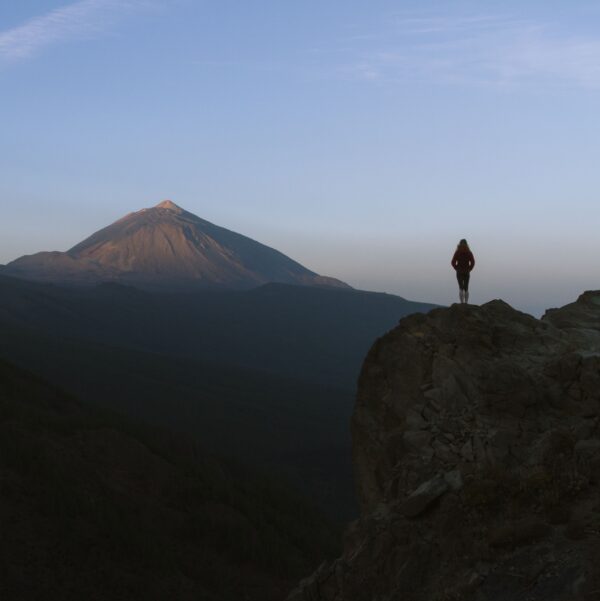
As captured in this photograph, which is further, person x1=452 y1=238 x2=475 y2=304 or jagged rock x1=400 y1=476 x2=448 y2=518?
person x1=452 y1=238 x2=475 y2=304

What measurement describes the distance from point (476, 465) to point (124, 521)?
3509 cm

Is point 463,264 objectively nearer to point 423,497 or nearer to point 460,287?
point 460,287

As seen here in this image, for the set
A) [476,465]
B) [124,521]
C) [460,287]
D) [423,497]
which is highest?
[460,287]

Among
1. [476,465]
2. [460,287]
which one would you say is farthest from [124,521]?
[476,465]

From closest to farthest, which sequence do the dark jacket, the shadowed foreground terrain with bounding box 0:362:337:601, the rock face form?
the rock face < the dark jacket < the shadowed foreground terrain with bounding box 0:362:337:601

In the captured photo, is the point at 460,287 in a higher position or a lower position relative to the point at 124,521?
higher

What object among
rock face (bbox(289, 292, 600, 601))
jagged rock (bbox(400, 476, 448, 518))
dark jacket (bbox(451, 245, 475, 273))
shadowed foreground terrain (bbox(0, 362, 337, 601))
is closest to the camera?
rock face (bbox(289, 292, 600, 601))

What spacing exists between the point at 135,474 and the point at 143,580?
511 inches

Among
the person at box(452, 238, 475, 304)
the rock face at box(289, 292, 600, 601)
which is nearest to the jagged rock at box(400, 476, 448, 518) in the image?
the rock face at box(289, 292, 600, 601)

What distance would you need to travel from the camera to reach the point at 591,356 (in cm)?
1205

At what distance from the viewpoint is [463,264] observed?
1691 centimetres

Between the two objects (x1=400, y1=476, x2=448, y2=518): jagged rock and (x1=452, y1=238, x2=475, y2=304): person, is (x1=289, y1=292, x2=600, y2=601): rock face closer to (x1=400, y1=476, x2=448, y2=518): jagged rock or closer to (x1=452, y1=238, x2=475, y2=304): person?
(x1=400, y1=476, x2=448, y2=518): jagged rock

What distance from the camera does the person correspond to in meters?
16.9

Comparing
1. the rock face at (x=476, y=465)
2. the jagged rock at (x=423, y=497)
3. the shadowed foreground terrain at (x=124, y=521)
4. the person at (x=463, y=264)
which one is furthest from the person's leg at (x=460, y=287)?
Answer: the shadowed foreground terrain at (x=124, y=521)
